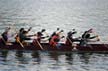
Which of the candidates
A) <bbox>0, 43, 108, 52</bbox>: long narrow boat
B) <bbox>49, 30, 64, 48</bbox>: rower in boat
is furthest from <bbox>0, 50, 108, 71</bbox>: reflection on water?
<bbox>49, 30, 64, 48</bbox>: rower in boat

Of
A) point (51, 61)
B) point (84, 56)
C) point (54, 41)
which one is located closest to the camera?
point (51, 61)

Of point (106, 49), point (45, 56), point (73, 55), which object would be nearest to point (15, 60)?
point (45, 56)

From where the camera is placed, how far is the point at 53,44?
42.8m

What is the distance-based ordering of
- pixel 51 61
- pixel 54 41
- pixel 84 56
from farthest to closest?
pixel 54 41
pixel 84 56
pixel 51 61

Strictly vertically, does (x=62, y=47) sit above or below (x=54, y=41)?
below

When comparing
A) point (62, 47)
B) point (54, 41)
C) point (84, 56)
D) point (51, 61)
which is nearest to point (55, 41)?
point (54, 41)

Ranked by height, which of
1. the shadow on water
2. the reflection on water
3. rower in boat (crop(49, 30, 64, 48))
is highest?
rower in boat (crop(49, 30, 64, 48))

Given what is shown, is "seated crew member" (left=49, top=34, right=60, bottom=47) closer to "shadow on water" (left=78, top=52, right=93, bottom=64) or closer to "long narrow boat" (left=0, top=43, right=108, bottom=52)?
"long narrow boat" (left=0, top=43, right=108, bottom=52)

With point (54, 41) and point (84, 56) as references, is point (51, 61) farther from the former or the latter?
point (84, 56)

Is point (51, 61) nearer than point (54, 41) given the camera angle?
Yes

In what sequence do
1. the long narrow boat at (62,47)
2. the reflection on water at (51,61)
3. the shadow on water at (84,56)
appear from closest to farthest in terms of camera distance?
the reflection on water at (51,61), the shadow on water at (84,56), the long narrow boat at (62,47)

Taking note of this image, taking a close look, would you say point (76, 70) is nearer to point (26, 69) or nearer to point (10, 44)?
point (26, 69)

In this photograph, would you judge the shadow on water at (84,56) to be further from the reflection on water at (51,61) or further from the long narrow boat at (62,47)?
the long narrow boat at (62,47)

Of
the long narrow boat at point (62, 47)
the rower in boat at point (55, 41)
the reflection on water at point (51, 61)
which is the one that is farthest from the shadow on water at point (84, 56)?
the rower in boat at point (55, 41)
